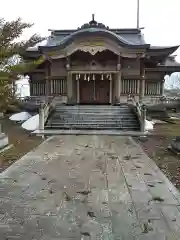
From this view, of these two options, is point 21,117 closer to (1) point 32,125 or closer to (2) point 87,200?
(1) point 32,125

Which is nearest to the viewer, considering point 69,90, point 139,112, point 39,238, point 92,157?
point 39,238

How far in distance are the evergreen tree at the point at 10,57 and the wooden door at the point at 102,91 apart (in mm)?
16403

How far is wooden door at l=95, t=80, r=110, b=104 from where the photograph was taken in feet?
74.4

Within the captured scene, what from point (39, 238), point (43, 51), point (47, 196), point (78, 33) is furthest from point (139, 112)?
point (39, 238)

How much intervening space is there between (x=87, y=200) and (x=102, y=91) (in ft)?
61.3

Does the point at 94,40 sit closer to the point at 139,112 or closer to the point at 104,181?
the point at 139,112

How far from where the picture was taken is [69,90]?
72.1 ft

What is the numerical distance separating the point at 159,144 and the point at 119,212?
7.16m

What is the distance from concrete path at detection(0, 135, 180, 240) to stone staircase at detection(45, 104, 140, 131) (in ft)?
24.3

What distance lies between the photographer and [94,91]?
22.9m

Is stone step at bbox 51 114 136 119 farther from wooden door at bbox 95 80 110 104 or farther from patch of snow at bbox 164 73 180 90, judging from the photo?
patch of snow at bbox 164 73 180 90

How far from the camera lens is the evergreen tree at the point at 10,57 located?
19.7 ft

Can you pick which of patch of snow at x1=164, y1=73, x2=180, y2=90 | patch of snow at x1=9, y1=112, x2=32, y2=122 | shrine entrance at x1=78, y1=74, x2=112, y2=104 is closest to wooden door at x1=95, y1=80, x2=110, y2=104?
shrine entrance at x1=78, y1=74, x2=112, y2=104

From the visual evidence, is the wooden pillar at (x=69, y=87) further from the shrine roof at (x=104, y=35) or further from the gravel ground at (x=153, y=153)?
the gravel ground at (x=153, y=153)
